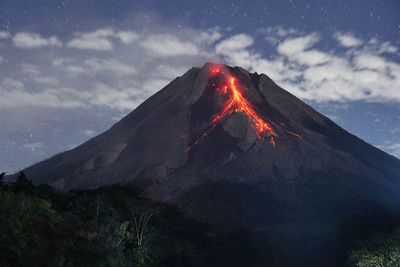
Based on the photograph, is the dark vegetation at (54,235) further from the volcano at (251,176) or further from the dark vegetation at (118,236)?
the volcano at (251,176)

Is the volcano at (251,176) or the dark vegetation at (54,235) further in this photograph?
the volcano at (251,176)

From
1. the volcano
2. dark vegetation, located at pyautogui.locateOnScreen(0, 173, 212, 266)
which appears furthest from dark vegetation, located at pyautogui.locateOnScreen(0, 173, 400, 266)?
the volcano

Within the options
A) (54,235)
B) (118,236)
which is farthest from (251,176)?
(54,235)

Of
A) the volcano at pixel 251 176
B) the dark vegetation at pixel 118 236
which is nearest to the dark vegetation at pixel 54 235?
the dark vegetation at pixel 118 236

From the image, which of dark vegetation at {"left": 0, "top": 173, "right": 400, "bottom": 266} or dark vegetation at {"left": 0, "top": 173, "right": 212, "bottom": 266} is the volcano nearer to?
dark vegetation at {"left": 0, "top": 173, "right": 400, "bottom": 266}

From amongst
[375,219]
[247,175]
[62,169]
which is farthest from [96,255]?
[62,169]

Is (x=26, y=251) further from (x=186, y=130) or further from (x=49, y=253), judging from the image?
(x=186, y=130)

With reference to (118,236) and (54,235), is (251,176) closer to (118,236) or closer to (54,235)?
(118,236)

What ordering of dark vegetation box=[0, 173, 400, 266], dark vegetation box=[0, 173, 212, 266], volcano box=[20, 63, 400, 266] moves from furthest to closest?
volcano box=[20, 63, 400, 266] < dark vegetation box=[0, 173, 400, 266] < dark vegetation box=[0, 173, 212, 266]
